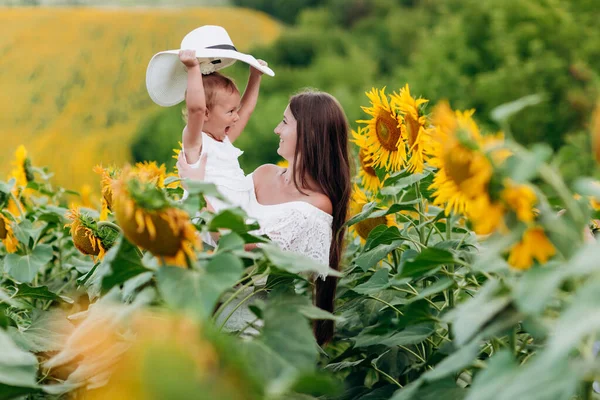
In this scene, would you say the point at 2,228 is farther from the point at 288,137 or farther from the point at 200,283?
the point at 200,283

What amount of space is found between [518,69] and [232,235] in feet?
50.8

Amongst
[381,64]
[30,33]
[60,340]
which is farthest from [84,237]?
[381,64]

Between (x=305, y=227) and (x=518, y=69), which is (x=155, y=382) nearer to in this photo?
(x=305, y=227)

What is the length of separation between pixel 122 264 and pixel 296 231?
839 mm

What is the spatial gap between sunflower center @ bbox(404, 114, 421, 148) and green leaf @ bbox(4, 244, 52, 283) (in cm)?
99

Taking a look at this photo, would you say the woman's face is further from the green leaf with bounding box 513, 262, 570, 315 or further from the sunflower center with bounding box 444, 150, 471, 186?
the green leaf with bounding box 513, 262, 570, 315

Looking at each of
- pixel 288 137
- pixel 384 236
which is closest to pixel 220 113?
pixel 288 137

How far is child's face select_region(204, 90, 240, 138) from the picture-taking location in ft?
7.40

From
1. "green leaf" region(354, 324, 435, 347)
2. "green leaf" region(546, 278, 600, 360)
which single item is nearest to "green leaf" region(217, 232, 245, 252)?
"green leaf" region(354, 324, 435, 347)

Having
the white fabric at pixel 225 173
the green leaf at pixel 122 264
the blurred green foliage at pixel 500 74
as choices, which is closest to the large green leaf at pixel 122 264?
the green leaf at pixel 122 264

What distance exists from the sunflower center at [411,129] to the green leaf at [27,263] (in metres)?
0.99

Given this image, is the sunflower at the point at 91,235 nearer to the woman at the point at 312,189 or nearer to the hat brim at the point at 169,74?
the woman at the point at 312,189

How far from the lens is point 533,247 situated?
108cm

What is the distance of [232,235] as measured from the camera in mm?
1287
